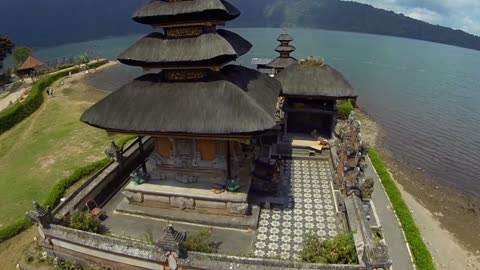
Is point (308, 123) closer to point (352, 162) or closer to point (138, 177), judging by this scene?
point (352, 162)

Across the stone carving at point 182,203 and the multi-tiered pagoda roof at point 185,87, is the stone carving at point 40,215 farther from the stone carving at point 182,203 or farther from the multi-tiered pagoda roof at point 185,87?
the stone carving at point 182,203

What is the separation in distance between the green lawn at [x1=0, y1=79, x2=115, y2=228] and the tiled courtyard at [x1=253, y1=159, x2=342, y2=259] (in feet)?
44.6

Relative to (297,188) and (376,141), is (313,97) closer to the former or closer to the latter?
(297,188)

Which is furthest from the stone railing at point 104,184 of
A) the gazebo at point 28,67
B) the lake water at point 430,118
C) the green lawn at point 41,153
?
the gazebo at point 28,67

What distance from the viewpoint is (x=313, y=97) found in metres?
21.6

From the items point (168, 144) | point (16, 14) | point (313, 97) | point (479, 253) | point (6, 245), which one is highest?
point (16, 14)

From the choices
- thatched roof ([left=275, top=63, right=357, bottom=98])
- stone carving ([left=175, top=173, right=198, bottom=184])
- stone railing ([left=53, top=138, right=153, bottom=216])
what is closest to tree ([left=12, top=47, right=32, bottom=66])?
stone railing ([left=53, top=138, right=153, bottom=216])

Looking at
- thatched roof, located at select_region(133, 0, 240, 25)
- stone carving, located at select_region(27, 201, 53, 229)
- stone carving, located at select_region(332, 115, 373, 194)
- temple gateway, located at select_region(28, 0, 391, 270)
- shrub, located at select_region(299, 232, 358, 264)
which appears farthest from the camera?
stone carving, located at select_region(332, 115, 373, 194)

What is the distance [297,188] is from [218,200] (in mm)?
4873

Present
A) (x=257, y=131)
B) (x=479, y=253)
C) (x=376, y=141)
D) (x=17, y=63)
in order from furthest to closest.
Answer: (x=17, y=63) → (x=376, y=141) → (x=479, y=253) → (x=257, y=131)

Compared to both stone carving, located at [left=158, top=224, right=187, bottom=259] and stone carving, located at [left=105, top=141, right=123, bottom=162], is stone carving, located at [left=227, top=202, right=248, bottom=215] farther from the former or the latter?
stone carving, located at [left=105, top=141, right=123, bottom=162]

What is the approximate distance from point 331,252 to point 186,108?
7.60 m

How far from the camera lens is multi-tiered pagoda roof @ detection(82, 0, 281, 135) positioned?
39.8ft

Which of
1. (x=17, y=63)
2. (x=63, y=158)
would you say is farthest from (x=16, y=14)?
(x=63, y=158)
